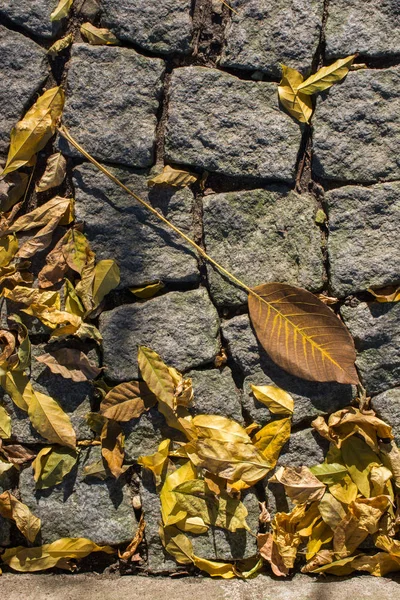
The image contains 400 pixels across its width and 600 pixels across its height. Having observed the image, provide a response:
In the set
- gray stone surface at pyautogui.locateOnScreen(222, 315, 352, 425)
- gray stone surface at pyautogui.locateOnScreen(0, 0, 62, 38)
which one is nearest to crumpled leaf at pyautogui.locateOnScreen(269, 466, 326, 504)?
gray stone surface at pyautogui.locateOnScreen(222, 315, 352, 425)

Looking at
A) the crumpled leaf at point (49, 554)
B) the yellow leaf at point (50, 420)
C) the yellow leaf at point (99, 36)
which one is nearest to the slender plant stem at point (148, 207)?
the yellow leaf at point (99, 36)

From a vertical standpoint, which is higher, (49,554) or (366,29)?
(366,29)

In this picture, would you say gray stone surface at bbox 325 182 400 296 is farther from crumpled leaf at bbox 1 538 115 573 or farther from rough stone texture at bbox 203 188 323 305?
crumpled leaf at bbox 1 538 115 573

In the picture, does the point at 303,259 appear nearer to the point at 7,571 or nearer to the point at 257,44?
the point at 257,44

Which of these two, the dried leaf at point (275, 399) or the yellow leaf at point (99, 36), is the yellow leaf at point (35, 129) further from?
the dried leaf at point (275, 399)

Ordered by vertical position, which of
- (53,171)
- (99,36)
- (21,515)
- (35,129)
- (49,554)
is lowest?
(49,554)

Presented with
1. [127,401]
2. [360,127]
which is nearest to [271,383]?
[127,401]

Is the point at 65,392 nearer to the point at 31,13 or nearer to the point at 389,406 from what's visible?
the point at 389,406
